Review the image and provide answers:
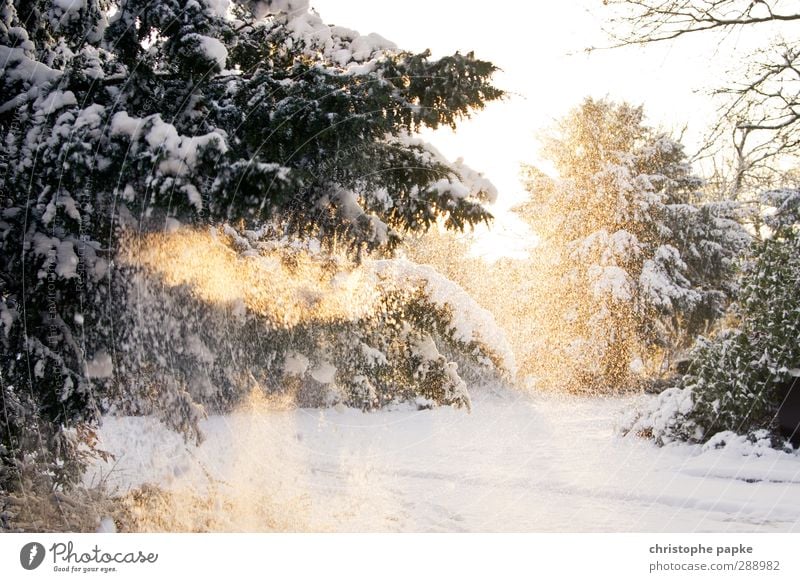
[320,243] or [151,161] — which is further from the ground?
[151,161]

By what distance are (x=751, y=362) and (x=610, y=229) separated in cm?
217

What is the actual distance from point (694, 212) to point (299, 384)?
142 inches

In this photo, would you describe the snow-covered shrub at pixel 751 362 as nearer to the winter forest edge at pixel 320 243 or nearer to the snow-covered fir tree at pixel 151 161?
the winter forest edge at pixel 320 243

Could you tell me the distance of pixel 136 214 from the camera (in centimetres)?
367

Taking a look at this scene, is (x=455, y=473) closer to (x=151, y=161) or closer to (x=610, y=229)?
(x=610, y=229)

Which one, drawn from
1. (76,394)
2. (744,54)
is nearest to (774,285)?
(744,54)

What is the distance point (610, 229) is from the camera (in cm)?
490

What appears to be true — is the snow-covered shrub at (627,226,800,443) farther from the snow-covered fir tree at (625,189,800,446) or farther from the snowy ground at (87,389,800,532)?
the snowy ground at (87,389,800,532)

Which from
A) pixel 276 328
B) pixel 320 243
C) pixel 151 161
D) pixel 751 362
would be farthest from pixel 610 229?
pixel 151 161

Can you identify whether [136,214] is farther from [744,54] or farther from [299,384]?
[744,54]
